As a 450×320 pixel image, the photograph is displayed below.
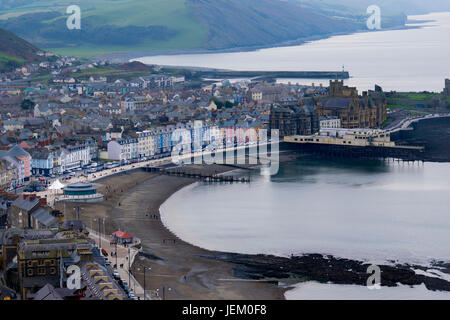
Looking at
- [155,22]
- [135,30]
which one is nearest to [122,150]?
[135,30]

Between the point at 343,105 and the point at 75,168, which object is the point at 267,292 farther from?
the point at 343,105

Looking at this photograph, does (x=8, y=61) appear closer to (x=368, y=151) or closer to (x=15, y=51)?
(x=15, y=51)

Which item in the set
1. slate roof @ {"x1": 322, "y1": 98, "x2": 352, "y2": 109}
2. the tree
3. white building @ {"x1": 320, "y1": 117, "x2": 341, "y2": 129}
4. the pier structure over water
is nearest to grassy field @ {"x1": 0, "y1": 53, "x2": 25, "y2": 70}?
the tree

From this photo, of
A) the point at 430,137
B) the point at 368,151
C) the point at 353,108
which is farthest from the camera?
the point at 353,108

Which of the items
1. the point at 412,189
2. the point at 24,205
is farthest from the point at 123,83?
the point at 24,205

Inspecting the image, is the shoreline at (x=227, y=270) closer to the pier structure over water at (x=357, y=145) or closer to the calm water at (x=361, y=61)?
the pier structure over water at (x=357, y=145)

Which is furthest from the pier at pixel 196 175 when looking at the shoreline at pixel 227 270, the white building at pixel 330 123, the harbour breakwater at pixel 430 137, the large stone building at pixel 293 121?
the white building at pixel 330 123

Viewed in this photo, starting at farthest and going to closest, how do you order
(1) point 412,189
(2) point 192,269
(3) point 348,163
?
(3) point 348,163 → (1) point 412,189 → (2) point 192,269
